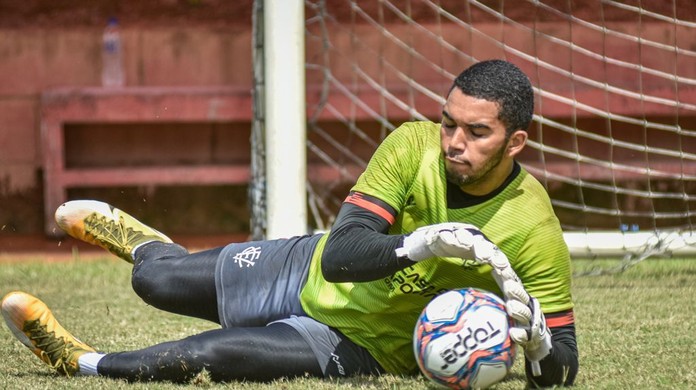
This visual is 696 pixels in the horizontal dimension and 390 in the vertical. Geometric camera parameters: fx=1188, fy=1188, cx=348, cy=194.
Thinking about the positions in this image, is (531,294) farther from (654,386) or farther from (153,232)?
(153,232)

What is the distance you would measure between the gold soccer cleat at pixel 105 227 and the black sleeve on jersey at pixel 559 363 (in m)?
1.73

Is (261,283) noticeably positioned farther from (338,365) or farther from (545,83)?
(545,83)

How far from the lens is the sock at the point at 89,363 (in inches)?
161

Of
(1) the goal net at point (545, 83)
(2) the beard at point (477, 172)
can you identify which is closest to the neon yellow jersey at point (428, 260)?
(2) the beard at point (477, 172)

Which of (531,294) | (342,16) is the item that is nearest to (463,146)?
(531,294)

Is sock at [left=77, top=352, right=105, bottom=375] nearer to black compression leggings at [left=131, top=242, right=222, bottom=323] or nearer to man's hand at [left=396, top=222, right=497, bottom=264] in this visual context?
black compression leggings at [left=131, top=242, right=222, bottom=323]

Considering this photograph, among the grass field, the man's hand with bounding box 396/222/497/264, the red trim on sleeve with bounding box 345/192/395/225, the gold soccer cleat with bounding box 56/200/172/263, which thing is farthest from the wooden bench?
the man's hand with bounding box 396/222/497/264

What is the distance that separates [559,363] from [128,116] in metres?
5.78

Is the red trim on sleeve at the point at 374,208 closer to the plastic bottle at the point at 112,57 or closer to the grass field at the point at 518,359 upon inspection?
the grass field at the point at 518,359

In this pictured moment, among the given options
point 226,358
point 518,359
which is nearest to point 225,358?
point 226,358

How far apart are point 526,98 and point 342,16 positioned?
546cm

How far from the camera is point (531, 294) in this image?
3828 millimetres

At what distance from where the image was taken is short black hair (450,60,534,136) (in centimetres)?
375

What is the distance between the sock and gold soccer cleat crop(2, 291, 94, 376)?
0.05 metres
